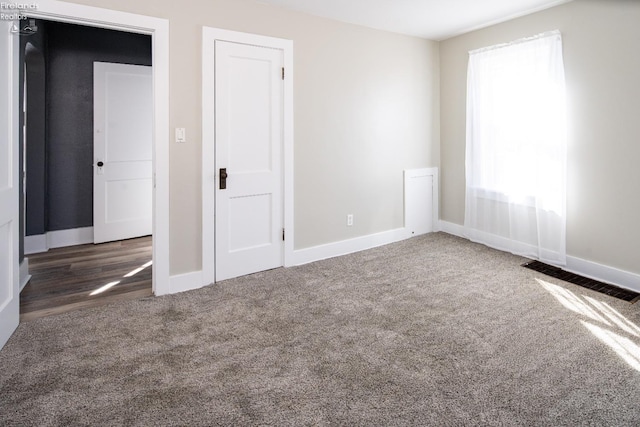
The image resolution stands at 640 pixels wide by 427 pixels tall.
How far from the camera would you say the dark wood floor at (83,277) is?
302 cm


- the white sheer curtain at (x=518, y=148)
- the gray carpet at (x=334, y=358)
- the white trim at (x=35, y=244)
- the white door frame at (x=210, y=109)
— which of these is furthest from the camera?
the white trim at (x=35, y=244)

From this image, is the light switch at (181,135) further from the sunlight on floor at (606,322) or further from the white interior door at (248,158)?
the sunlight on floor at (606,322)

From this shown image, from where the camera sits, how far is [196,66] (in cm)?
321

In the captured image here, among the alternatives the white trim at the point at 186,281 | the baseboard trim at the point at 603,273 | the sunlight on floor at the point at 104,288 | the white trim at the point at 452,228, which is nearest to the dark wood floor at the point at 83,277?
the sunlight on floor at the point at 104,288

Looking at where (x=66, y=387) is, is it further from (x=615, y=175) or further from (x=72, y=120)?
(x=615, y=175)

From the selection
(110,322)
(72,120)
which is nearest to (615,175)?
(110,322)

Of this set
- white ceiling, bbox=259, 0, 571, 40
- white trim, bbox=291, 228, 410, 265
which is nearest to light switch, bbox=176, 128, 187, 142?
white ceiling, bbox=259, 0, 571, 40

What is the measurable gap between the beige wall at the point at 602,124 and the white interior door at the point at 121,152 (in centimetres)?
449

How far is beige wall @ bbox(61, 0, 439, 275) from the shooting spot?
126 inches

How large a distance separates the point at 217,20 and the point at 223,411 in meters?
2.94

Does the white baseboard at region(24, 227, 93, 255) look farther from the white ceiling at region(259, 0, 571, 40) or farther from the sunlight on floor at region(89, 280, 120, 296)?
the white ceiling at region(259, 0, 571, 40)

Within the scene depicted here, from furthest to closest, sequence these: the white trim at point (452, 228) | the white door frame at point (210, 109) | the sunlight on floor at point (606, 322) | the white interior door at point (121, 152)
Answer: the white trim at point (452, 228) → the white interior door at point (121, 152) → the white door frame at point (210, 109) → the sunlight on floor at point (606, 322)

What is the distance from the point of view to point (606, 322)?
2689 millimetres

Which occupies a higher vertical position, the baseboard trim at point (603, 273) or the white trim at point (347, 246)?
the white trim at point (347, 246)
